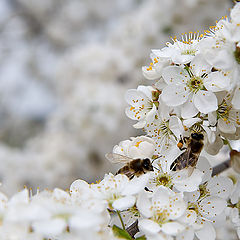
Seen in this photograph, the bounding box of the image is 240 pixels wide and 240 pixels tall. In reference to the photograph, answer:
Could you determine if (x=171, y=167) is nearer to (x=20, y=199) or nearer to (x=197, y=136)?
(x=197, y=136)

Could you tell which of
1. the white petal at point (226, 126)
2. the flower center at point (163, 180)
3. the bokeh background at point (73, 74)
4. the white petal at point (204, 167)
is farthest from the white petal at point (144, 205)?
the bokeh background at point (73, 74)

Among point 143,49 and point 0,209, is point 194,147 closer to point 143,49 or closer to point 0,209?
point 0,209

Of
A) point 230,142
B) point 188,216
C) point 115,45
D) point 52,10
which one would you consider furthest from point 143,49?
point 188,216

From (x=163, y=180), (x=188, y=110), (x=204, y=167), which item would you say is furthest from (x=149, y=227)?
(x=188, y=110)

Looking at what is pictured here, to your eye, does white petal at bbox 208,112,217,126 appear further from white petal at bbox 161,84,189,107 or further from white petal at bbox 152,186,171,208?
white petal at bbox 152,186,171,208

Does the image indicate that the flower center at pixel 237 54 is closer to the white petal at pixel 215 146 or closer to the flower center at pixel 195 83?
the flower center at pixel 195 83

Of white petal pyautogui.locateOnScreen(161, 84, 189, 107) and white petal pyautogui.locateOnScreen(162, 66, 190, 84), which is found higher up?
white petal pyautogui.locateOnScreen(162, 66, 190, 84)

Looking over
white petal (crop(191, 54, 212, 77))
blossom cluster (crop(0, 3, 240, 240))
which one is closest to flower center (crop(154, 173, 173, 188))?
blossom cluster (crop(0, 3, 240, 240))
